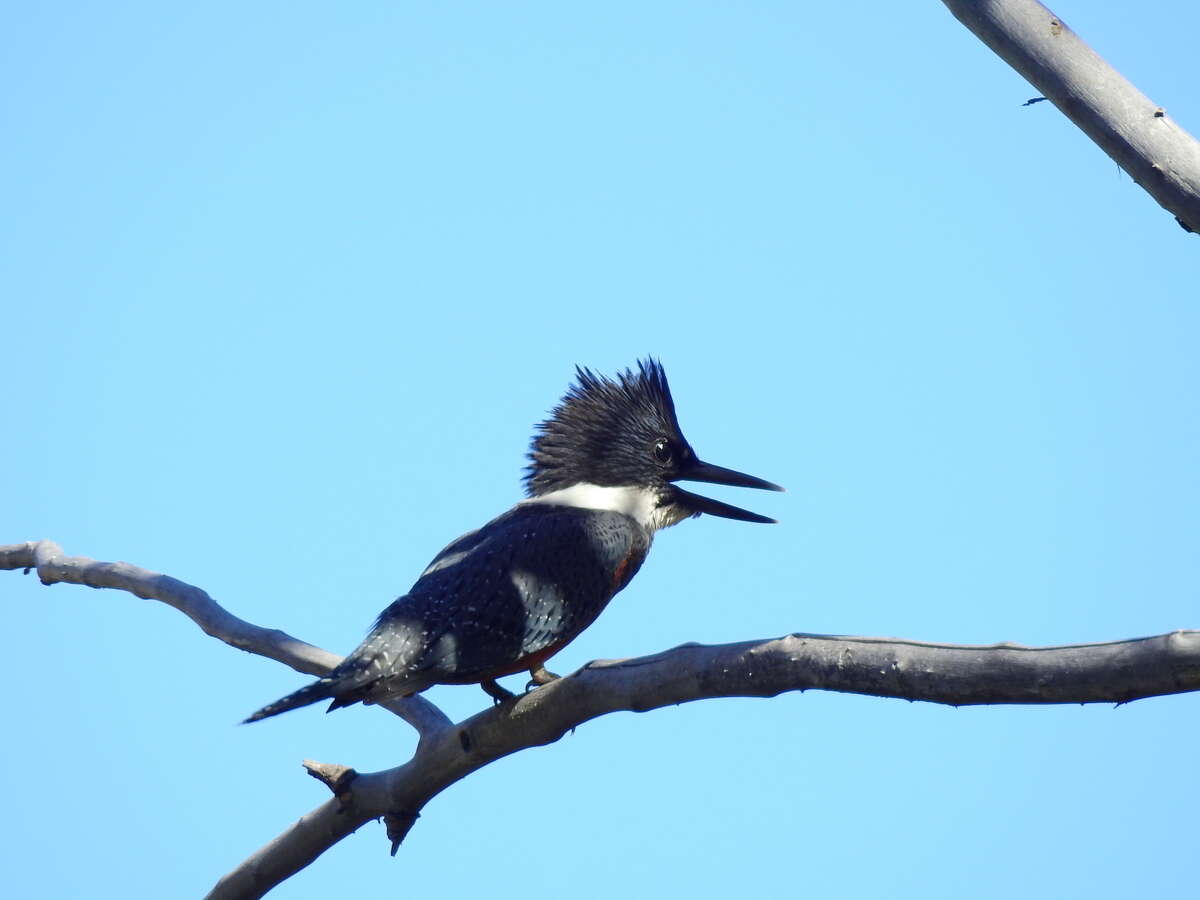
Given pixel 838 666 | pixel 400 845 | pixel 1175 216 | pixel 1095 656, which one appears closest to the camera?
pixel 1095 656

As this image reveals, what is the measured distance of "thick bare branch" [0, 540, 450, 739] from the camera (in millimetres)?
4203

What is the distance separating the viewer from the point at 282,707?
3562 millimetres

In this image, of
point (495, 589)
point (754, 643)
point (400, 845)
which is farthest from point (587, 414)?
point (754, 643)

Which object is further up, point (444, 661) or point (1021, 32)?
point (1021, 32)

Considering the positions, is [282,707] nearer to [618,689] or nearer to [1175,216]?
[618,689]

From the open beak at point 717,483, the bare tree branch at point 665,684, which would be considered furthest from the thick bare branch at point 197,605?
the open beak at point 717,483

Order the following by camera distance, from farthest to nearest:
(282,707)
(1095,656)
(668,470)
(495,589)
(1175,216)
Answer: (668,470) → (495,589) → (282,707) → (1175,216) → (1095,656)

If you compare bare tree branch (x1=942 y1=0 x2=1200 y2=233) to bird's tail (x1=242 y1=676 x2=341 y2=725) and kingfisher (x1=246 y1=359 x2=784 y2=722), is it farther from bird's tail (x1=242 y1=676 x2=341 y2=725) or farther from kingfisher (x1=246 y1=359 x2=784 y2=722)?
bird's tail (x1=242 y1=676 x2=341 y2=725)

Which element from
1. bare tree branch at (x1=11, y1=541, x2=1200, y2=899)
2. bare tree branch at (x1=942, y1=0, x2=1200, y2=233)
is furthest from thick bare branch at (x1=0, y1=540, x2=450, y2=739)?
bare tree branch at (x1=942, y1=0, x2=1200, y2=233)

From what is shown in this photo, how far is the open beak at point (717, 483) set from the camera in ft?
17.4

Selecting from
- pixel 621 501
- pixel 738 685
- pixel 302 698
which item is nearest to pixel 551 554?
pixel 621 501

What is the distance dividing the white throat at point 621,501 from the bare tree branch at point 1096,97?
2.38 metres

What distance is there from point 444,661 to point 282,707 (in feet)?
2.03

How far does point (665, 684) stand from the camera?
3098 mm
